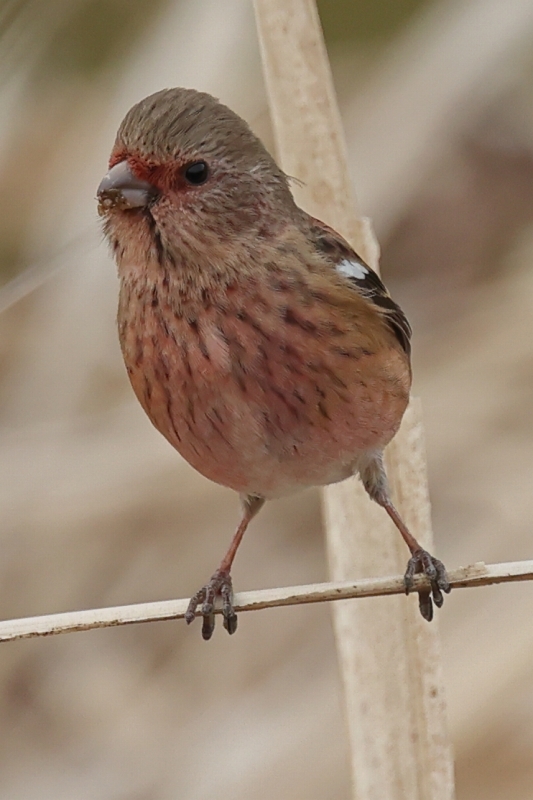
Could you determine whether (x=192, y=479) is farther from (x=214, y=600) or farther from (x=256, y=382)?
(x=256, y=382)

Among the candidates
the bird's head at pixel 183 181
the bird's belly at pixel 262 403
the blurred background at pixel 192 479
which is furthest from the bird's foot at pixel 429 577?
the blurred background at pixel 192 479

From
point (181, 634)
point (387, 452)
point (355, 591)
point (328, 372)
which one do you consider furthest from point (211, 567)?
point (355, 591)

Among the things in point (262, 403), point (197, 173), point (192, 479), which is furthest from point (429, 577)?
point (192, 479)

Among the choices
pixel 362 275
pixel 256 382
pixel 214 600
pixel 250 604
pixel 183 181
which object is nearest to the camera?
pixel 250 604

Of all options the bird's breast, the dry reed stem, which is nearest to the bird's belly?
the bird's breast

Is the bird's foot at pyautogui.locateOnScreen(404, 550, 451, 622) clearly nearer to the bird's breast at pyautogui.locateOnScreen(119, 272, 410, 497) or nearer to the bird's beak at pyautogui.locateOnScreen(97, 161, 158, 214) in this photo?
the bird's breast at pyautogui.locateOnScreen(119, 272, 410, 497)
